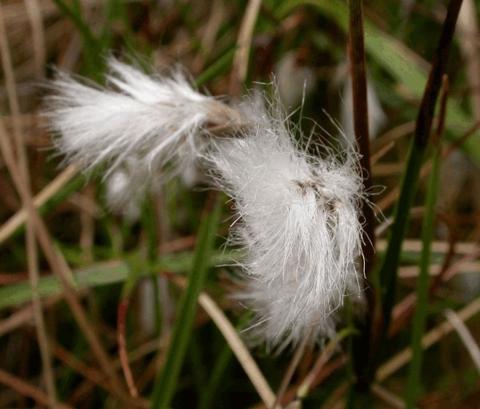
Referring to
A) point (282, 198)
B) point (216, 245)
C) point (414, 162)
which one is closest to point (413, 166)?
point (414, 162)

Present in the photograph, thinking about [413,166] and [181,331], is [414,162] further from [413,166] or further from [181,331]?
[181,331]

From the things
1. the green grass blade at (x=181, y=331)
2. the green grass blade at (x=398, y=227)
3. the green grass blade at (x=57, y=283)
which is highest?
the green grass blade at (x=398, y=227)

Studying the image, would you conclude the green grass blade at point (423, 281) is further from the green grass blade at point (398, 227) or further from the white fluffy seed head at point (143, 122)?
the white fluffy seed head at point (143, 122)

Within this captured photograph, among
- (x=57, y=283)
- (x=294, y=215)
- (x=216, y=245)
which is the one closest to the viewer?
(x=294, y=215)

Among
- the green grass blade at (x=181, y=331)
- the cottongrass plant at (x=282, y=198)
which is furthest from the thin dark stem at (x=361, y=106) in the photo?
the green grass blade at (x=181, y=331)

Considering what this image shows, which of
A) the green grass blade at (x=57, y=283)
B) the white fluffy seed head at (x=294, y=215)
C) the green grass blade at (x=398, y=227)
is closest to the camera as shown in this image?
the white fluffy seed head at (x=294, y=215)

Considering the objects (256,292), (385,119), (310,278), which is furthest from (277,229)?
(385,119)

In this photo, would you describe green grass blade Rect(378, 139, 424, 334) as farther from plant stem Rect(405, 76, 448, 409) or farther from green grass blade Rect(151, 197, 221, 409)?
green grass blade Rect(151, 197, 221, 409)
